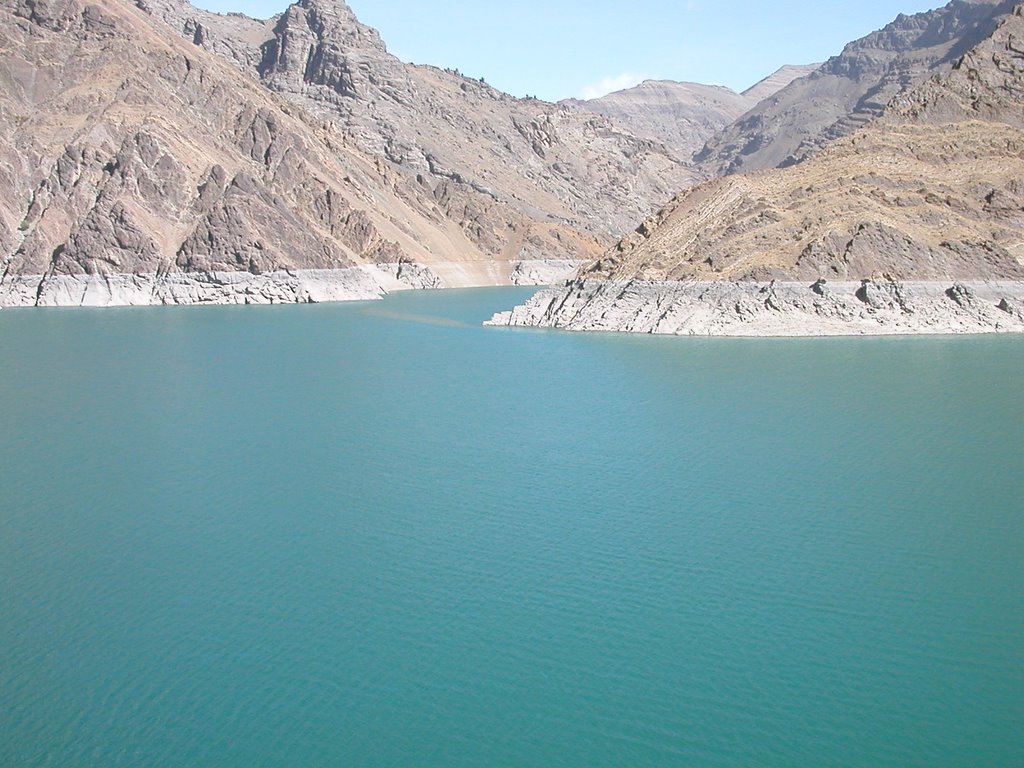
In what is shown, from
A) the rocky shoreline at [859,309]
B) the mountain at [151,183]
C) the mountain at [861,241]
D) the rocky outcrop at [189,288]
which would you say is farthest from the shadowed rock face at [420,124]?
the rocky shoreline at [859,309]

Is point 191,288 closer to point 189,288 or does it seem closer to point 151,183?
point 189,288

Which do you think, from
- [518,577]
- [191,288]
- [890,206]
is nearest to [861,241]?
[890,206]

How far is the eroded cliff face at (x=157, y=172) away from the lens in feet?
277

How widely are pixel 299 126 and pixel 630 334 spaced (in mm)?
76571

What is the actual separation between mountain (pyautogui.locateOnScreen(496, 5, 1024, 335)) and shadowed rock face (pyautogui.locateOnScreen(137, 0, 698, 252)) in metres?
77.8

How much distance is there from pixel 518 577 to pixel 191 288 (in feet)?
239

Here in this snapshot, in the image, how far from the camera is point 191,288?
284 ft

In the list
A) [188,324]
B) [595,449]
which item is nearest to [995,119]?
[595,449]

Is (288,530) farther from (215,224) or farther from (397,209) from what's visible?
(397,209)

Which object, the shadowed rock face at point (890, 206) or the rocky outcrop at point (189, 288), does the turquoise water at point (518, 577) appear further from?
the rocky outcrop at point (189, 288)

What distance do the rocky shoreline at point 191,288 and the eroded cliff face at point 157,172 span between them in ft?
1.30

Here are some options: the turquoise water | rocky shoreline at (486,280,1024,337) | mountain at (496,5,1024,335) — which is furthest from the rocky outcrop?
rocky shoreline at (486,280,1024,337)

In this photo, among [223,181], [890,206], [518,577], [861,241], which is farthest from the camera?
[223,181]

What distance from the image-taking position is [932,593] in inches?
750
